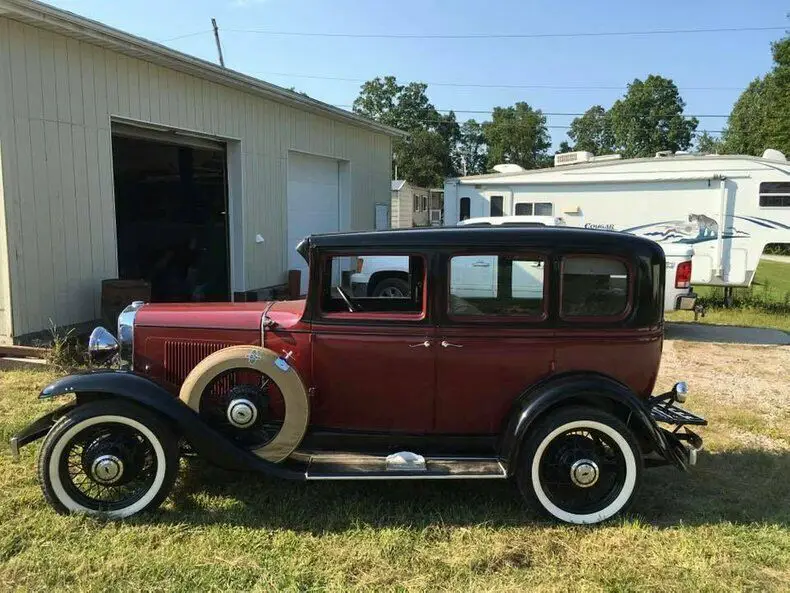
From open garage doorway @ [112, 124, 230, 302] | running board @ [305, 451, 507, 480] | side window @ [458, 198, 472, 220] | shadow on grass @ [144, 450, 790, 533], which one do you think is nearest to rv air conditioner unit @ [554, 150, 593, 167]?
side window @ [458, 198, 472, 220]

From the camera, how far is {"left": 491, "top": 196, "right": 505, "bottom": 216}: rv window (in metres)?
13.8

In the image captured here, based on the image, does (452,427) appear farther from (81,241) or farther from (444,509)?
(81,241)

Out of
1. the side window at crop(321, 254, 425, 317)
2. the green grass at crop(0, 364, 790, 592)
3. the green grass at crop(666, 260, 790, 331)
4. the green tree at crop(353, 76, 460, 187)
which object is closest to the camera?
the green grass at crop(0, 364, 790, 592)

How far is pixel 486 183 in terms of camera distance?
13898 millimetres

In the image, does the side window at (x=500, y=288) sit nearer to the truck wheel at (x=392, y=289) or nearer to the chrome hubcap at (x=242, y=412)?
the truck wheel at (x=392, y=289)

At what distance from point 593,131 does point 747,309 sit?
61964 mm

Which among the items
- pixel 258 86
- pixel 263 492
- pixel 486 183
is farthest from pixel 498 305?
pixel 486 183

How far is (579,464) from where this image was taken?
11.5 ft

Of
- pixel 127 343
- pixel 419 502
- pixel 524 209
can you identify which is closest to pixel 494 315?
pixel 419 502

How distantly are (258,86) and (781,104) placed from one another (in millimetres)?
37802

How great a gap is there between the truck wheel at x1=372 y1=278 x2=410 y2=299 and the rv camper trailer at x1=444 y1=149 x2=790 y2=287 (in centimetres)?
959

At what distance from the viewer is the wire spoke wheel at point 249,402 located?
140 inches

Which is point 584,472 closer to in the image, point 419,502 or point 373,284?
point 419,502

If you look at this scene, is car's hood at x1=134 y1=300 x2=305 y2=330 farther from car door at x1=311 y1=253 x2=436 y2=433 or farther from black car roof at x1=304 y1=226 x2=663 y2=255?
black car roof at x1=304 y1=226 x2=663 y2=255
